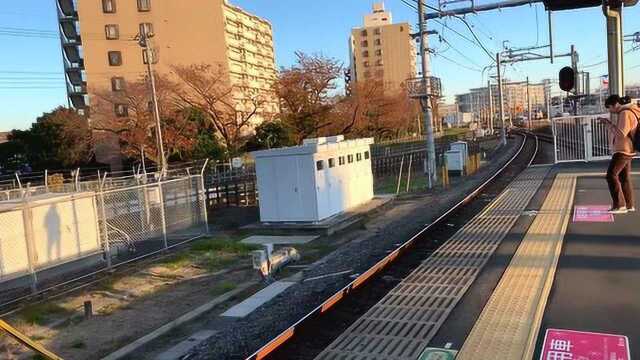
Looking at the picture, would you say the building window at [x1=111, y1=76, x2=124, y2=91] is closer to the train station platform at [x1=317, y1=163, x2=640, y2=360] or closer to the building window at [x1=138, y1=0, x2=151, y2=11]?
the building window at [x1=138, y1=0, x2=151, y2=11]

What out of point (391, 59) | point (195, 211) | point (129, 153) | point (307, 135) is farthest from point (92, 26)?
point (391, 59)

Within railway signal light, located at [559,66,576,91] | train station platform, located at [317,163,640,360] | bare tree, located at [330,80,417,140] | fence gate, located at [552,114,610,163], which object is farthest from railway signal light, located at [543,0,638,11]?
bare tree, located at [330,80,417,140]

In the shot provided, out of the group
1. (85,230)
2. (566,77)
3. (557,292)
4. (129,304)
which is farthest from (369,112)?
(557,292)

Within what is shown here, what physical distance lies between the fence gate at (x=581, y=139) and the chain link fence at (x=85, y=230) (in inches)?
505

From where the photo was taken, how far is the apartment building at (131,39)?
6812 centimetres

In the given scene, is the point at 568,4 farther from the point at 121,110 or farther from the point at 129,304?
the point at 121,110

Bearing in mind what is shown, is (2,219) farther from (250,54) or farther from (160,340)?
(250,54)

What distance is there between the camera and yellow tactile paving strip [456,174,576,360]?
4703mm

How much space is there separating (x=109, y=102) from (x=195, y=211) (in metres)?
43.2

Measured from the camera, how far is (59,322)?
8781mm

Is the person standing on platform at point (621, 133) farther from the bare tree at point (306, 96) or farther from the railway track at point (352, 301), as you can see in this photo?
the bare tree at point (306, 96)

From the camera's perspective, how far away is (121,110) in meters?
54.2

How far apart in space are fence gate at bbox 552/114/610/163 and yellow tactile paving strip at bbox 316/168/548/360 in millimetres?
10401

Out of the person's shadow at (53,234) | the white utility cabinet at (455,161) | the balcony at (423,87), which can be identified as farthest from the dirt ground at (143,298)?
the white utility cabinet at (455,161)
